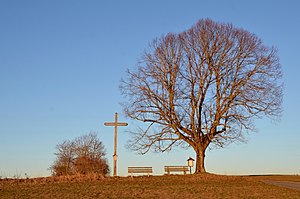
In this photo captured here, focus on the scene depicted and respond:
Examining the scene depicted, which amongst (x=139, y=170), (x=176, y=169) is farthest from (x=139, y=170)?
(x=176, y=169)

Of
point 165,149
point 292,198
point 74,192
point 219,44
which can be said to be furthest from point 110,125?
point 292,198

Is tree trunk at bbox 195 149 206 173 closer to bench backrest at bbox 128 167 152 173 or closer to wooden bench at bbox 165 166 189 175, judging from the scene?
wooden bench at bbox 165 166 189 175

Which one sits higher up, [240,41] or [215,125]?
[240,41]

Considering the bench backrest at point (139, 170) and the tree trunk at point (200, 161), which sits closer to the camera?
the bench backrest at point (139, 170)

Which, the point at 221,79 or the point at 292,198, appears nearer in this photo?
the point at 292,198

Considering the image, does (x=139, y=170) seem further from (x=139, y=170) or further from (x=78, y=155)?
(x=78, y=155)

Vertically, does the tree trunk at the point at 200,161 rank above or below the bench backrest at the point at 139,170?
above

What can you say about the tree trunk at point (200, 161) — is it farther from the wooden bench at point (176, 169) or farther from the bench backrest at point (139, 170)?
the bench backrest at point (139, 170)

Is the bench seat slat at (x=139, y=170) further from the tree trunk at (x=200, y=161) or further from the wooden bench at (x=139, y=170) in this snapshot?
the tree trunk at (x=200, y=161)

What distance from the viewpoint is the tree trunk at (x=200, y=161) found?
32.2 metres

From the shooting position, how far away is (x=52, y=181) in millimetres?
24828

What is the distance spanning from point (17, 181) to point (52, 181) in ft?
6.39

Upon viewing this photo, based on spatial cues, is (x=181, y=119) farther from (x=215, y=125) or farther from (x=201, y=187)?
(x=201, y=187)

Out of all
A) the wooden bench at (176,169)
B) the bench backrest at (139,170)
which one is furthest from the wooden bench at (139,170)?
the wooden bench at (176,169)
